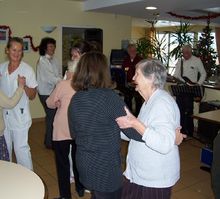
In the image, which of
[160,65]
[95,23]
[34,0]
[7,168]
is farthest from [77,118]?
[95,23]

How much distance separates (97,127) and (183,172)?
2.18 metres

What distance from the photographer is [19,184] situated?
128 cm

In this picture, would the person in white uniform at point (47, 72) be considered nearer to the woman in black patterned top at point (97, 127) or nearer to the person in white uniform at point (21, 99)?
the person in white uniform at point (21, 99)

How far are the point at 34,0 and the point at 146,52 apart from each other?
244cm

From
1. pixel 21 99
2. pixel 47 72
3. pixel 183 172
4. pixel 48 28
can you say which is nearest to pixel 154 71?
pixel 21 99

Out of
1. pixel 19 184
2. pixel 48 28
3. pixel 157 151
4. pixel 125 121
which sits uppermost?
pixel 48 28

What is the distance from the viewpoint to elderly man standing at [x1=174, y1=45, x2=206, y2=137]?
4.61 metres

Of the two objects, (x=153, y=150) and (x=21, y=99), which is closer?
(x=153, y=150)

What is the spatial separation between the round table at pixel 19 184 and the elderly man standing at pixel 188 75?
357 cm

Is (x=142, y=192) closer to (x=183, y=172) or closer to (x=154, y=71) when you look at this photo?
(x=154, y=71)

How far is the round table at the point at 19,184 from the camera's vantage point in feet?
3.92

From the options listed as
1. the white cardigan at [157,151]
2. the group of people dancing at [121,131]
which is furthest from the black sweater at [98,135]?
the white cardigan at [157,151]

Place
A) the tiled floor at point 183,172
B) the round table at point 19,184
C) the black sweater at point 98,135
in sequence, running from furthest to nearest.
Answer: the tiled floor at point 183,172 < the black sweater at point 98,135 < the round table at point 19,184

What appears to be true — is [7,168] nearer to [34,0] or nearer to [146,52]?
[34,0]
